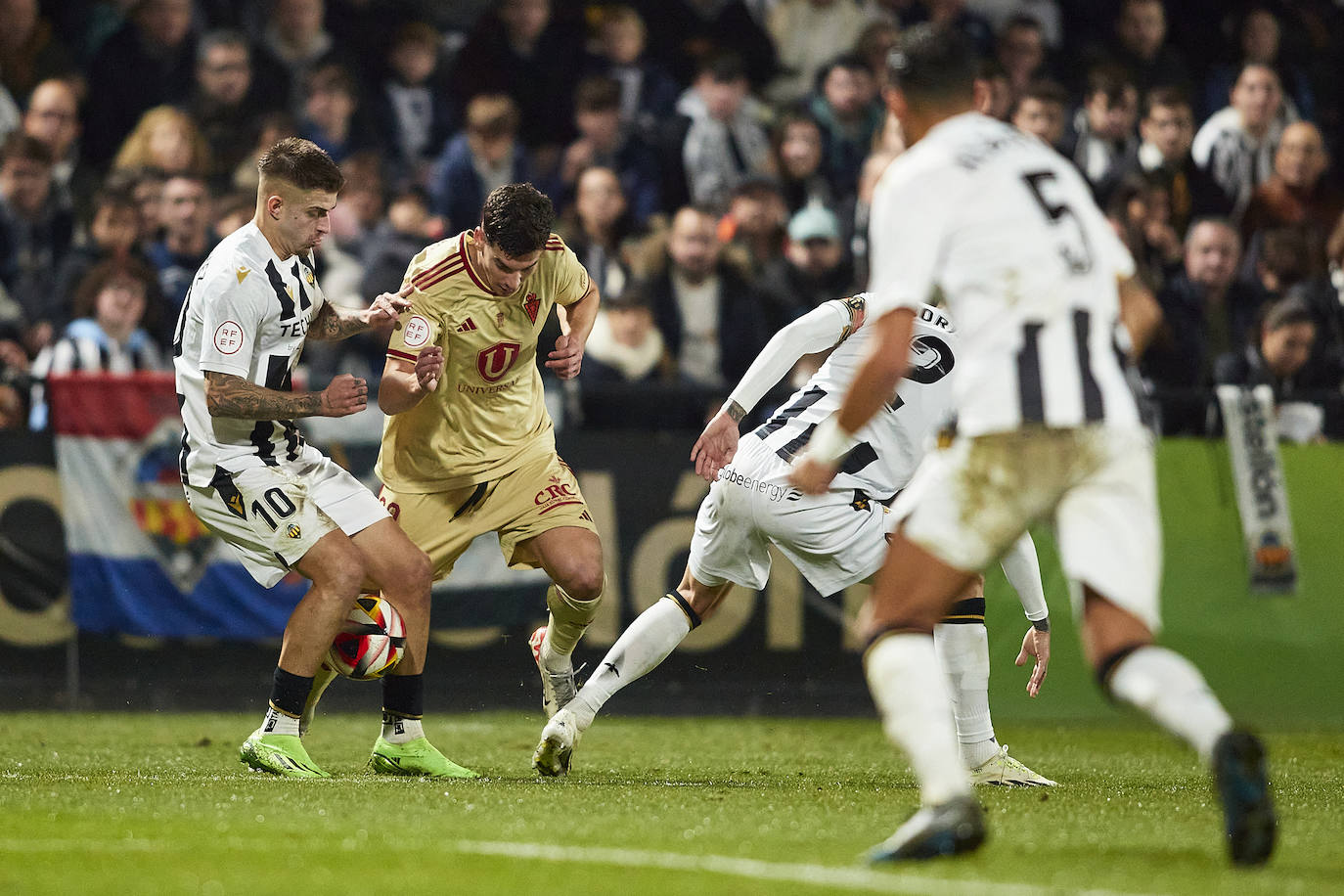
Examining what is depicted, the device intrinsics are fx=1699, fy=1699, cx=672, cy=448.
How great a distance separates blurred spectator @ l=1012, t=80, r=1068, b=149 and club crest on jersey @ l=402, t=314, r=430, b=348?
634 centimetres

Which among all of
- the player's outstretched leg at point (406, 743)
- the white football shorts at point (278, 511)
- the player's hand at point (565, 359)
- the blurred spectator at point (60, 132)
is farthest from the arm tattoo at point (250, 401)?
the blurred spectator at point (60, 132)

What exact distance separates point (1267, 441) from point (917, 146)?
579 cm

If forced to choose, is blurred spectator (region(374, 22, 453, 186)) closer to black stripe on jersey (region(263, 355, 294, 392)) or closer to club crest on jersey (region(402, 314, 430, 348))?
club crest on jersey (region(402, 314, 430, 348))

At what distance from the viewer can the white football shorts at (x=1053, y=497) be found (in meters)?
4.23

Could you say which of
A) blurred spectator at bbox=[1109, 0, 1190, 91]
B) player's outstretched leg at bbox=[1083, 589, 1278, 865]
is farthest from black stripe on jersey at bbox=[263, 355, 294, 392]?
blurred spectator at bbox=[1109, 0, 1190, 91]

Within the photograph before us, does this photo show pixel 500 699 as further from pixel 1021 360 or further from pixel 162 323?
pixel 1021 360

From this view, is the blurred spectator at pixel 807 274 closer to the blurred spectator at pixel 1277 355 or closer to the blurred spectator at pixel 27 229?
the blurred spectator at pixel 1277 355

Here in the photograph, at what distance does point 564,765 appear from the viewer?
671 centimetres

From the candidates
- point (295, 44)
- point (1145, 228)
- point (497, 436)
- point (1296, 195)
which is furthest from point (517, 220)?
point (1296, 195)

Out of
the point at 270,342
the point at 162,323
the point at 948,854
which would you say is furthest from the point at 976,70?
the point at 162,323

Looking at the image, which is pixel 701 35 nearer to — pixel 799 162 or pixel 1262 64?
pixel 799 162

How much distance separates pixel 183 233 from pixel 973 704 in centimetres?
650

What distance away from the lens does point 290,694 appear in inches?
260

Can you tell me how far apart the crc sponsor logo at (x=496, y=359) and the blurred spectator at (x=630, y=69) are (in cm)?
623
